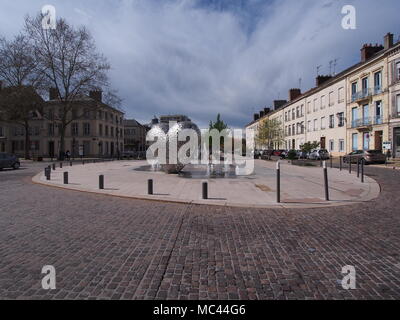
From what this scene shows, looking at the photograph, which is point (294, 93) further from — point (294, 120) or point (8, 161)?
point (8, 161)

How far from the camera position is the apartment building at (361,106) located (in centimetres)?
2512

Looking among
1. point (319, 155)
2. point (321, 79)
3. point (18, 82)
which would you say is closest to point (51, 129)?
point (18, 82)

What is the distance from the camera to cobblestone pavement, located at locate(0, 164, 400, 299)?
2623mm

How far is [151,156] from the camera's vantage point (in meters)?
16.5

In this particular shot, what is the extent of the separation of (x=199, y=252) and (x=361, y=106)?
1344 inches

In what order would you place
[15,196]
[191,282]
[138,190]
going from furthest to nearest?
[138,190]
[15,196]
[191,282]

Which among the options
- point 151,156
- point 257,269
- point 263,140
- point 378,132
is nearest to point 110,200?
point 257,269

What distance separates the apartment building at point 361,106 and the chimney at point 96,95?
34124mm

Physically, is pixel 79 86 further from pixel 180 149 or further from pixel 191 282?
pixel 191 282

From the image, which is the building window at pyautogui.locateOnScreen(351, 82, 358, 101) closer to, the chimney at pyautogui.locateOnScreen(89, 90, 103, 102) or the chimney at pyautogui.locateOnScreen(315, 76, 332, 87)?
the chimney at pyautogui.locateOnScreen(315, 76, 332, 87)

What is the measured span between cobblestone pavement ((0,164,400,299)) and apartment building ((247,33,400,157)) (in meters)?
21.8

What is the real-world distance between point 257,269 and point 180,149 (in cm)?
1149

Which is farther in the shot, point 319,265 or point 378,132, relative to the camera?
point 378,132

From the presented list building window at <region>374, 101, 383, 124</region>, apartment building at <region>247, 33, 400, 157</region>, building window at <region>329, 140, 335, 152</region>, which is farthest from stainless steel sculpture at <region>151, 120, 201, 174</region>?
building window at <region>329, 140, 335, 152</region>
